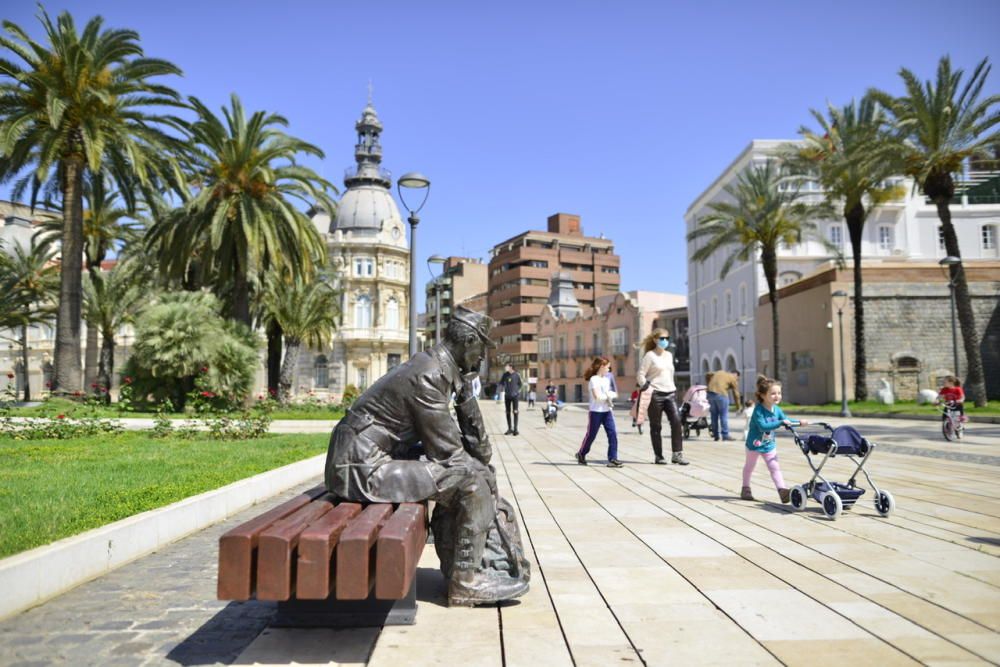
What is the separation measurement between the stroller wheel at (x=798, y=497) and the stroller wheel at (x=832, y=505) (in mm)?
369

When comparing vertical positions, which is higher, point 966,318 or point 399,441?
point 966,318

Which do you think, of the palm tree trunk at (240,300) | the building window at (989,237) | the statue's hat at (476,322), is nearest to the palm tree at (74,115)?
the palm tree trunk at (240,300)

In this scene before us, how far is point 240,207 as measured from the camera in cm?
2258

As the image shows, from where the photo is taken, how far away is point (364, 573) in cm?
280

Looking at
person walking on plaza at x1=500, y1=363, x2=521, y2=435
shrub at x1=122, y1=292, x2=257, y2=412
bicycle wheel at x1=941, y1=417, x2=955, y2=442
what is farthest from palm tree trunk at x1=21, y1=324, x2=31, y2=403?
bicycle wheel at x1=941, y1=417, x2=955, y2=442

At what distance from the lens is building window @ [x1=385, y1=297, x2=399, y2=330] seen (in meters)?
69.7

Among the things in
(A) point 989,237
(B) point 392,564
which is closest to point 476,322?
(B) point 392,564

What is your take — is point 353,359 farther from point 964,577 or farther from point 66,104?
point 964,577

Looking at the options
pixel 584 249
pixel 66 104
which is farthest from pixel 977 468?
pixel 584 249

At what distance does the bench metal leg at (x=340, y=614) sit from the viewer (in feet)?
11.0

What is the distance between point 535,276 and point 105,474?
81.8m

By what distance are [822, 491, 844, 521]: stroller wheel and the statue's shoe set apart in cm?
345

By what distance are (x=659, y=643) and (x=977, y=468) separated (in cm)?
859

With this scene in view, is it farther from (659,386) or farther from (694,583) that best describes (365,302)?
(694,583)
